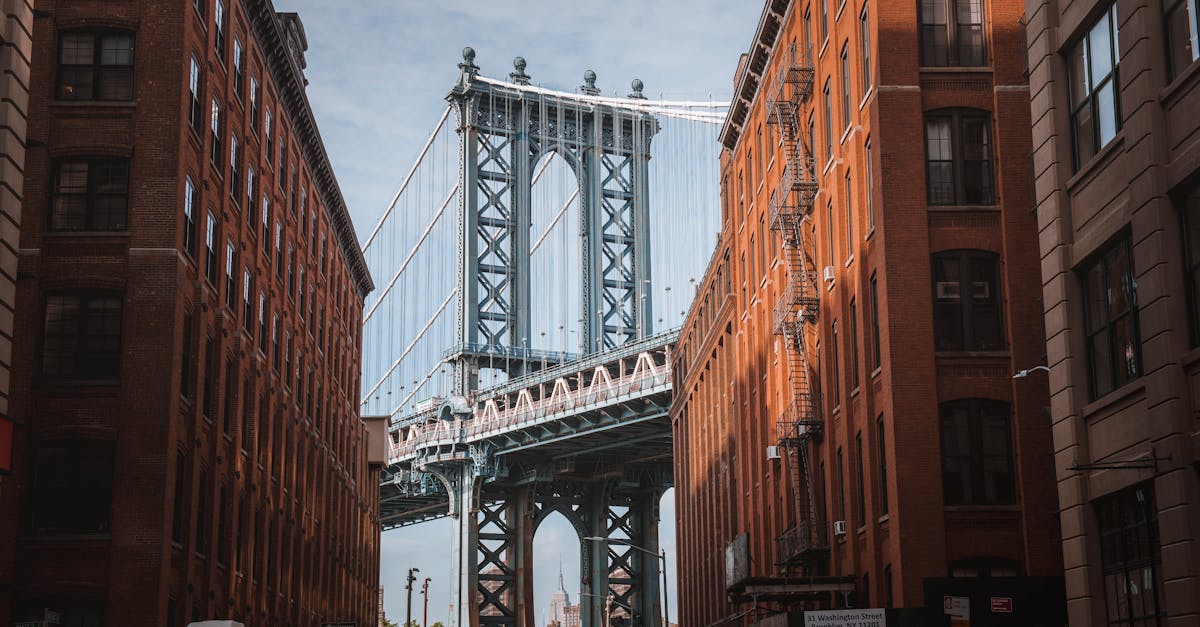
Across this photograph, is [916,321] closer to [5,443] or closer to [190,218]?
[190,218]

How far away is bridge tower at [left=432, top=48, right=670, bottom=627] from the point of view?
115 meters

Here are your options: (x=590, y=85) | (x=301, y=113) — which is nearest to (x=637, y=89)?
(x=590, y=85)

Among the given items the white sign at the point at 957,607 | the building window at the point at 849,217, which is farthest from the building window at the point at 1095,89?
the building window at the point at 849,217

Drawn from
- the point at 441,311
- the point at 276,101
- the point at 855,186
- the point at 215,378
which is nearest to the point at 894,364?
the point at 855,186

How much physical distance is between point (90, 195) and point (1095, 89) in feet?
80.5

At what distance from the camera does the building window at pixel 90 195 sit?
3784 cm

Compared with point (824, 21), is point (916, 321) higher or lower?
lower

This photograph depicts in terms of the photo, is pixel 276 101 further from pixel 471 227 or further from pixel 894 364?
pixel 471 227

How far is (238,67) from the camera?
48719mm

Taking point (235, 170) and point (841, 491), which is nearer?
point (841, 491)

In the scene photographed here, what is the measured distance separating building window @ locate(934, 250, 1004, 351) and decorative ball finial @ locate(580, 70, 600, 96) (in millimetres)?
89371

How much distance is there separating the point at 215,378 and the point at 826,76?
1894cm

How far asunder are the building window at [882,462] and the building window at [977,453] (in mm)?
1580

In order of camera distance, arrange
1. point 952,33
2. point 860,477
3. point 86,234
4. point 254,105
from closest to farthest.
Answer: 1. point 86,234
2. point 952,33
3. point 860,477
4. point 254,105
